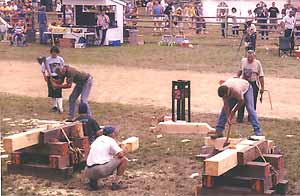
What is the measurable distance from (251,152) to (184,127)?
16.2 feet

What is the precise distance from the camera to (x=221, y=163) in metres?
9.74

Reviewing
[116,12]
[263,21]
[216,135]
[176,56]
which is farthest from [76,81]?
[263,21]

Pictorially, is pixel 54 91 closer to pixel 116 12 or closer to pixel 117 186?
pixel 117 186

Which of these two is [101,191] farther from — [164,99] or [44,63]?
[164,99]

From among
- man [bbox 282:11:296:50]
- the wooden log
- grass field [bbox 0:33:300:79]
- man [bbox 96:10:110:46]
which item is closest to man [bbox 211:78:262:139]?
the wooden log

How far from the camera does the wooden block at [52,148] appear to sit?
1151cm

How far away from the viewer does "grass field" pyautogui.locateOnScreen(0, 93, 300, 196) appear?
11.0 metres

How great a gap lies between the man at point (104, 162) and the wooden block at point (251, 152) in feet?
5.81

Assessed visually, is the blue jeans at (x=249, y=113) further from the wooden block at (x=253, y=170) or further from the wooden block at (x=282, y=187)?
the wooden block at (x=253, y=170)

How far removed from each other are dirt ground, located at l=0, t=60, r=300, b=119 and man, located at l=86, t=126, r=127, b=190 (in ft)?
23.0

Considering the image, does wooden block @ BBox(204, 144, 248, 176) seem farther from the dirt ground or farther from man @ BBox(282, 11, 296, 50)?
man @ BBox(282, 11, 296, 50)

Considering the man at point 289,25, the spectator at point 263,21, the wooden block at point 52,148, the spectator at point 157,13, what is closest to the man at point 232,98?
the wooden block at point 52,148

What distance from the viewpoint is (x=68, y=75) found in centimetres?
1553

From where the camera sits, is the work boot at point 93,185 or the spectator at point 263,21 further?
the spectator at point 263,21
